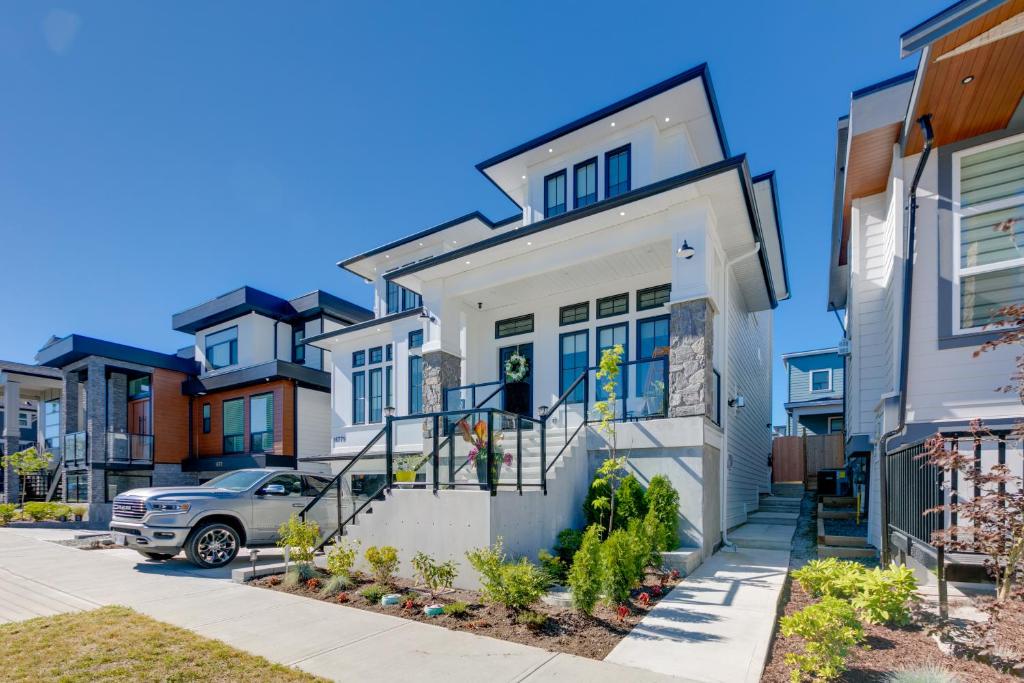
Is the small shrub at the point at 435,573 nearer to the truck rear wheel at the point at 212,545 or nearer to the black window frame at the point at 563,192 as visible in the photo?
the truck rear wheel at the point at 212,545

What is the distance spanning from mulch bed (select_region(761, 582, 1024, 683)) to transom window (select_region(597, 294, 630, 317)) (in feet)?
23.5

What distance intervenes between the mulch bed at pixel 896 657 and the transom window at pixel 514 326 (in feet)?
27.3

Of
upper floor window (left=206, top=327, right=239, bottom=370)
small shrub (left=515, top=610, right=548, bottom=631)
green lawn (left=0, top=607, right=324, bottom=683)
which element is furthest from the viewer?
upper floor window (left=206, top=327, right=239, bottom=370)

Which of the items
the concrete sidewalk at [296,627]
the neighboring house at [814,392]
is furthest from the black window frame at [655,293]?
the neighboring house at [814,392]

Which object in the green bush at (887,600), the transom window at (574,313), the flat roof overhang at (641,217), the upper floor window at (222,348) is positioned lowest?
the green bush at (887,600)

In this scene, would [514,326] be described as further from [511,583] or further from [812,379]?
[812,379]

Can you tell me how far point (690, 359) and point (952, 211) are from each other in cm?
363

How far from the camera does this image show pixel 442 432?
704cm

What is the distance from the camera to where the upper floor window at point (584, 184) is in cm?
1093

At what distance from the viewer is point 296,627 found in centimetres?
503

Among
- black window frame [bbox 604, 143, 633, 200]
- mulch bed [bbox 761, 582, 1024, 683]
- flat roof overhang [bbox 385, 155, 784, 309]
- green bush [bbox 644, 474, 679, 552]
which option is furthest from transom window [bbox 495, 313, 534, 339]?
mulch bed [bbox 761, 582, 1024, 683]

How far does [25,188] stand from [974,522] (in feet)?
54.3

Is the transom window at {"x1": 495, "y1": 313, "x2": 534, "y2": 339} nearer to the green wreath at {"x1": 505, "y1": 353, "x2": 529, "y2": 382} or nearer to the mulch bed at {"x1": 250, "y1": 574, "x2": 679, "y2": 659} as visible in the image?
the green wreath at {"x1": 505, "y1": 353, "x2": 529, "y2": 382}

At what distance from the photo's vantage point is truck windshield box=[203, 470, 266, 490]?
9.05 m
